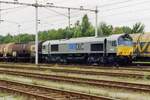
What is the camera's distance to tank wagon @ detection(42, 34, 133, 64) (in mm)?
38281

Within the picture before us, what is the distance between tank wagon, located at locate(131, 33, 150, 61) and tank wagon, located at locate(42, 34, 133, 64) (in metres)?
1.31

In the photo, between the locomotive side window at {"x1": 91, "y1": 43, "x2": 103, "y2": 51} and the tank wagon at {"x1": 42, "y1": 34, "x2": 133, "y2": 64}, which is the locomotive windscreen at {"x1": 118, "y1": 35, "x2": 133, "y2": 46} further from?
the locomotive side window at {"x1": 91, "y1": 43, "x2": 103, "y2": 51}

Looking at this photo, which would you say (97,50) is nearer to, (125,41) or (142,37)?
(125,41)

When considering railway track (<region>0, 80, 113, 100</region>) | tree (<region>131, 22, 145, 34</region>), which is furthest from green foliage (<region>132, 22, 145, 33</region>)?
railway track (<region>0, 80, 113, 100</region>)

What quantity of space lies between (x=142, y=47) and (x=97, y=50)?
14.4 feet

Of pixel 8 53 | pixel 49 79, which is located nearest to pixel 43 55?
pixel 8 53

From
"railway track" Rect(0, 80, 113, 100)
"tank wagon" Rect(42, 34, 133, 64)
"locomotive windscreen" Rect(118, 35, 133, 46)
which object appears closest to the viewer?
"railway track" Rect(0, 80, 113, 100)

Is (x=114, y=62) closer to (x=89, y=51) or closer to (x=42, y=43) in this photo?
(x=89, y=51)

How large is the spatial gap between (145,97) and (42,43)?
40.0m

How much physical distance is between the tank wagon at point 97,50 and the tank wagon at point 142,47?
1310 millimetres

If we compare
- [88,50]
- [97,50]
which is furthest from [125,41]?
[88,50]

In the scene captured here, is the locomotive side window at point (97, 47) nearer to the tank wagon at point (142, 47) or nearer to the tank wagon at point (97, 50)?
the tank wagon at point (97, 50)

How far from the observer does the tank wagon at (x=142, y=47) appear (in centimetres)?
3950

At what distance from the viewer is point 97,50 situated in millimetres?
39906
